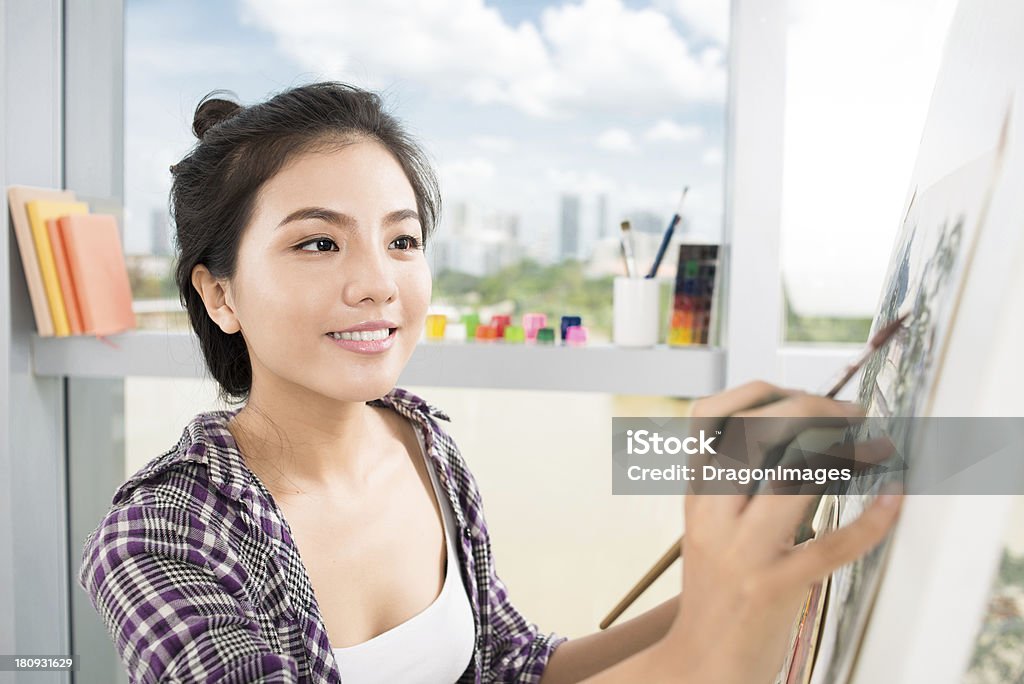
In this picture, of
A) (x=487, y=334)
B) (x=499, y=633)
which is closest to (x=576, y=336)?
(x=487, y=334)

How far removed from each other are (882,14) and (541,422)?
995 millimetres

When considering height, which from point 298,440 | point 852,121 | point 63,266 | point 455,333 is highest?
point 852,121

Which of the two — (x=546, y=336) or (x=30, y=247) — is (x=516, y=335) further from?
(x=30, y=247)

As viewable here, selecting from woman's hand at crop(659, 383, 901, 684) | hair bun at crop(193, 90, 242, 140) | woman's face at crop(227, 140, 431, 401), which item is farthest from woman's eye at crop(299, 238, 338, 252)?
woman's hand at crop(659, 383, 901, 684)

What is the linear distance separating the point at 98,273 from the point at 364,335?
1.04m

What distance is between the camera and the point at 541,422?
1.71m

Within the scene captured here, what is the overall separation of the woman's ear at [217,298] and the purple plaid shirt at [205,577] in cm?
12

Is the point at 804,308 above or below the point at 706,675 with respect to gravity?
above

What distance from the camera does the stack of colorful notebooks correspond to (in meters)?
1.65

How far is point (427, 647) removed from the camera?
1.00 meters

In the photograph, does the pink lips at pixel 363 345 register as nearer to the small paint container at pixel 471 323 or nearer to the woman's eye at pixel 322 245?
the woman's eye at pixel 322 245

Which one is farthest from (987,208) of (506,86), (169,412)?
(169,412)

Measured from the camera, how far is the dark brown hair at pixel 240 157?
3.14 feet

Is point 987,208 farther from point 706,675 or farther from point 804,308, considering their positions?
point 804,308
